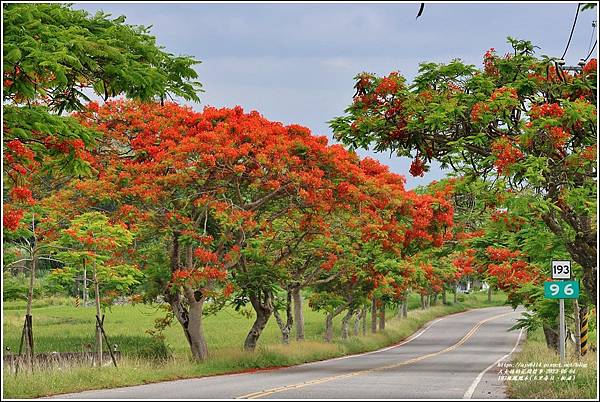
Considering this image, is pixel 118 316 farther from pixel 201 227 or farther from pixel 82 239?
pixel 82 239

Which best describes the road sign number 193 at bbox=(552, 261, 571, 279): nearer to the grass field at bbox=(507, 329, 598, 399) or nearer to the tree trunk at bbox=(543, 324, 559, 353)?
the grass field at bbox=(507, 329, 598, 399)

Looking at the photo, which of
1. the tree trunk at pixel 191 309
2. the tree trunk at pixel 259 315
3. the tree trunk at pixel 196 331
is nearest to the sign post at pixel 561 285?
the tree trunk at pixel 191 309

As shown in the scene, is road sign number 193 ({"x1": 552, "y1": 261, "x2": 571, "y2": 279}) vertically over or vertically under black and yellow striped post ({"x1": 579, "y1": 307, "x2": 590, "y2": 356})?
over

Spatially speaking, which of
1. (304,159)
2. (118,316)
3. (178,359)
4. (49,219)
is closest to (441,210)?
(304,159)

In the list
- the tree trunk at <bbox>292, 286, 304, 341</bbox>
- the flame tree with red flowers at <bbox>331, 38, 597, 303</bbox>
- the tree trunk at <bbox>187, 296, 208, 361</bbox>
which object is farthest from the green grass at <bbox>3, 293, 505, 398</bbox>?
the flame tree with red flowers at <bbox>331, 38, 597, 303</bbox>

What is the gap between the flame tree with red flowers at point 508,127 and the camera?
17359 millimetres

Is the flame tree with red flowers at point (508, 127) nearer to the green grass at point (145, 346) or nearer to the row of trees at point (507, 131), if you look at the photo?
the row of trees at point (507, 131)

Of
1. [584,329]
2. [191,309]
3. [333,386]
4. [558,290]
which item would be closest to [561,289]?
[558,290]

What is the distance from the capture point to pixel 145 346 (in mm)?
31172

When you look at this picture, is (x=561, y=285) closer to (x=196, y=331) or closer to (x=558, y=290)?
(x=558, y=290)

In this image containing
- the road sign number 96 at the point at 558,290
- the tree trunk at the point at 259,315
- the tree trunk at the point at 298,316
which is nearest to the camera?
the road sign number 96 at the point at 558,290

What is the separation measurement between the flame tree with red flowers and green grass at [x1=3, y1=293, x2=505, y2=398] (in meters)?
7.87

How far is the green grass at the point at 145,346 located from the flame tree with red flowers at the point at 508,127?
787 cm

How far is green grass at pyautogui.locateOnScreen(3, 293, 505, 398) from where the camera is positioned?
720 inches
